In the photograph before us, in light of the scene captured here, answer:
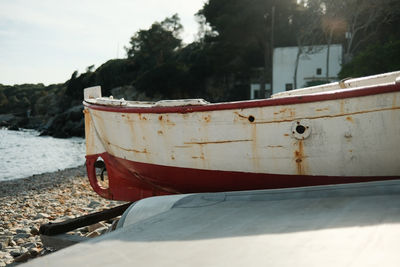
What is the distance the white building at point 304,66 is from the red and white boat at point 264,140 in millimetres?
24491

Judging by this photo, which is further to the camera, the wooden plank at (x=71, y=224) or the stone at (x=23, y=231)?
the stone at (x=23, y=231)

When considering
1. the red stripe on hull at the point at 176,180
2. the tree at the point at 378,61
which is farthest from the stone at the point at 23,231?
the tree at the point at 378,61

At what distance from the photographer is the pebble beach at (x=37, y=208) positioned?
14.8 feet

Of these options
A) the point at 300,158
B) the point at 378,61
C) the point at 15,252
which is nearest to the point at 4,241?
the point at 15,252

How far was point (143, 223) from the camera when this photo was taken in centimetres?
259

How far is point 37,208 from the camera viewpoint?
7.92m

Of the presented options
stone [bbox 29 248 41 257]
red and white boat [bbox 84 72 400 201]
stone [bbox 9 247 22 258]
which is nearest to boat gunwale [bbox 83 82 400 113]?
red and white boat [bbox 84 72 400 201]

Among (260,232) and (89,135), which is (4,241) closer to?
(89,135)

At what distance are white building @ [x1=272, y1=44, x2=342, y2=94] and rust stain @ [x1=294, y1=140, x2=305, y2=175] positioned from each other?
83.3 feet

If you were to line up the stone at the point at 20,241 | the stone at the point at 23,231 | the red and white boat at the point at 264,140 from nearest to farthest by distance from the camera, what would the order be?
the red and white boat at the point at 264,140, the stone at the point at 20,241, the stone at the point at 23,231

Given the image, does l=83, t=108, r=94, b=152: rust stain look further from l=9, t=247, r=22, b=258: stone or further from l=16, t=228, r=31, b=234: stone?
l=9, t=247, r=22, b=258: stone

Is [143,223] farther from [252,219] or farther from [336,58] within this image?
[336,58]

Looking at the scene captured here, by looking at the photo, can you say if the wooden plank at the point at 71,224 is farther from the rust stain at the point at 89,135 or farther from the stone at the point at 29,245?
the rust stain at the point at 89,135

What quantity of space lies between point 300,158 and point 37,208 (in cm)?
650
